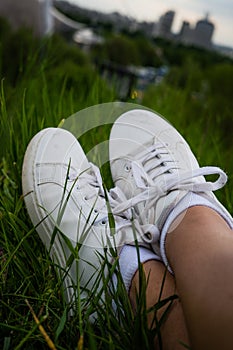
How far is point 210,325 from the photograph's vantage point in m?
0.41

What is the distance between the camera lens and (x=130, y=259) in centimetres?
53

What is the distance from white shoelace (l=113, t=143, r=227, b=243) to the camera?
1.94ft

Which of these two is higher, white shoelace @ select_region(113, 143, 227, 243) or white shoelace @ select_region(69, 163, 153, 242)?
white shoelace @ select_region(113, 143, 227, 243)

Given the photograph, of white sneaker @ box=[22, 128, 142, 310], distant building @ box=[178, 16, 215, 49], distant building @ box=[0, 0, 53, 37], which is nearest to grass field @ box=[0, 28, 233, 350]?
white sneaker @ box=[22, 128, 142, 310]

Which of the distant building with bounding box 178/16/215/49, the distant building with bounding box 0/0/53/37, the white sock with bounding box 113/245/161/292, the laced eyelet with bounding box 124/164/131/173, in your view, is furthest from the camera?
the distant building with bounding box 0/0/53/37

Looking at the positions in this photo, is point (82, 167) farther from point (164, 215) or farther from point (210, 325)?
point (210, 325)

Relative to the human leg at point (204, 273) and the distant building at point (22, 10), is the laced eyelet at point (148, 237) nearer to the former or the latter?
the human leg at point (204, 273)

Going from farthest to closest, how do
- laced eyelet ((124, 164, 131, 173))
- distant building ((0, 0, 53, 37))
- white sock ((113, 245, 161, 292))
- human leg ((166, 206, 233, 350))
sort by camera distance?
distant building ((0, 0, 53, 37)) < laced eyelet ((124, 164, 131, 173)) < white sock ((113, 245, 161, 292)) < human leg ((166, 206, 233, 350))

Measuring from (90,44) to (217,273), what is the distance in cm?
405

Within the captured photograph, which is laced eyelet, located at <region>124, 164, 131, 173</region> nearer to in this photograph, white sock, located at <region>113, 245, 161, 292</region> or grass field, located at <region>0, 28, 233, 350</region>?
grass field, located at <region>0, 28, 233, 350</region>

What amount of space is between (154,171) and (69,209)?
0.14 meters

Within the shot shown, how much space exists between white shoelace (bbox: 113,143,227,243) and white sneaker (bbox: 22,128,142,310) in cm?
2

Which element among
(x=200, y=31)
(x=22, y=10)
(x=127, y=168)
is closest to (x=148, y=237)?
(x=127, y=168)

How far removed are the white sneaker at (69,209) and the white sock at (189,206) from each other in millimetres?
39
